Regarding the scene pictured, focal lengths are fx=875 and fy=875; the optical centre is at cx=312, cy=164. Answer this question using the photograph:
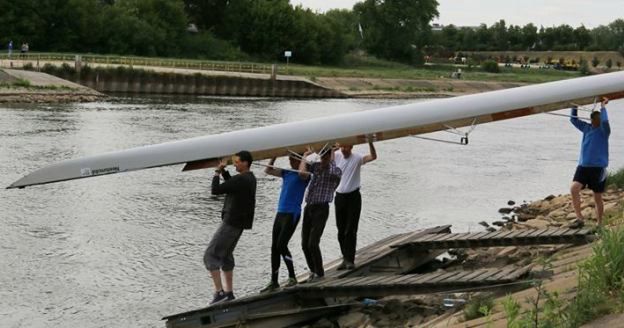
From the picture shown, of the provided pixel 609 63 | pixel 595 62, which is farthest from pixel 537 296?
pixel 609 63

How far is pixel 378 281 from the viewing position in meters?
9.38

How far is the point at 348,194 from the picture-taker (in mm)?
10047

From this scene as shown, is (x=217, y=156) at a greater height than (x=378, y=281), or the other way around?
(x=217, y=156)

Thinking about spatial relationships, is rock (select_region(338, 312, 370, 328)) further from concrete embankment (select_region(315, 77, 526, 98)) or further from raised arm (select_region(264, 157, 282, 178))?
concrete embankment (select_region(315, 77, 526, 98))

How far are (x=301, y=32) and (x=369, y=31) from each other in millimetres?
24169

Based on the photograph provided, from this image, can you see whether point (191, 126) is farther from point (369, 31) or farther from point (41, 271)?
point (369, 31)

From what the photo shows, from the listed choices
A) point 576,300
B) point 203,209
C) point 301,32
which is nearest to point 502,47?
point 301,32

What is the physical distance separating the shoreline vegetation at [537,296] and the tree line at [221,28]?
66.0 metres

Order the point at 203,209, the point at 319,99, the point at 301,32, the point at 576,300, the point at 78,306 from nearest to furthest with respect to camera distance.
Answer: the point at 576,300, the point at 78,306, the point at 203,209, the point at 319,99, the point at 301,32

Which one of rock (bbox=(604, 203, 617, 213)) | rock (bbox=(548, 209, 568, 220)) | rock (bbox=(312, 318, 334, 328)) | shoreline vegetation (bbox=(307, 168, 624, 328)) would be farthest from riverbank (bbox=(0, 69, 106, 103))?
rock (bbox=(312, 318, 334, 328))

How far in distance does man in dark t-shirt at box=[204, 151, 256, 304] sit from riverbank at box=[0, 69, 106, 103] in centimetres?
3878

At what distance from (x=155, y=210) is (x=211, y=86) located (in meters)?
45.8

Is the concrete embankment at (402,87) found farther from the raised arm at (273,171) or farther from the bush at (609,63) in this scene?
the raised arm at (273,171)

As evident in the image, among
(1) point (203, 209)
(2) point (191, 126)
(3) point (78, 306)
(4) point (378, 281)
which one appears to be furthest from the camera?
(2) point (191, 126)
